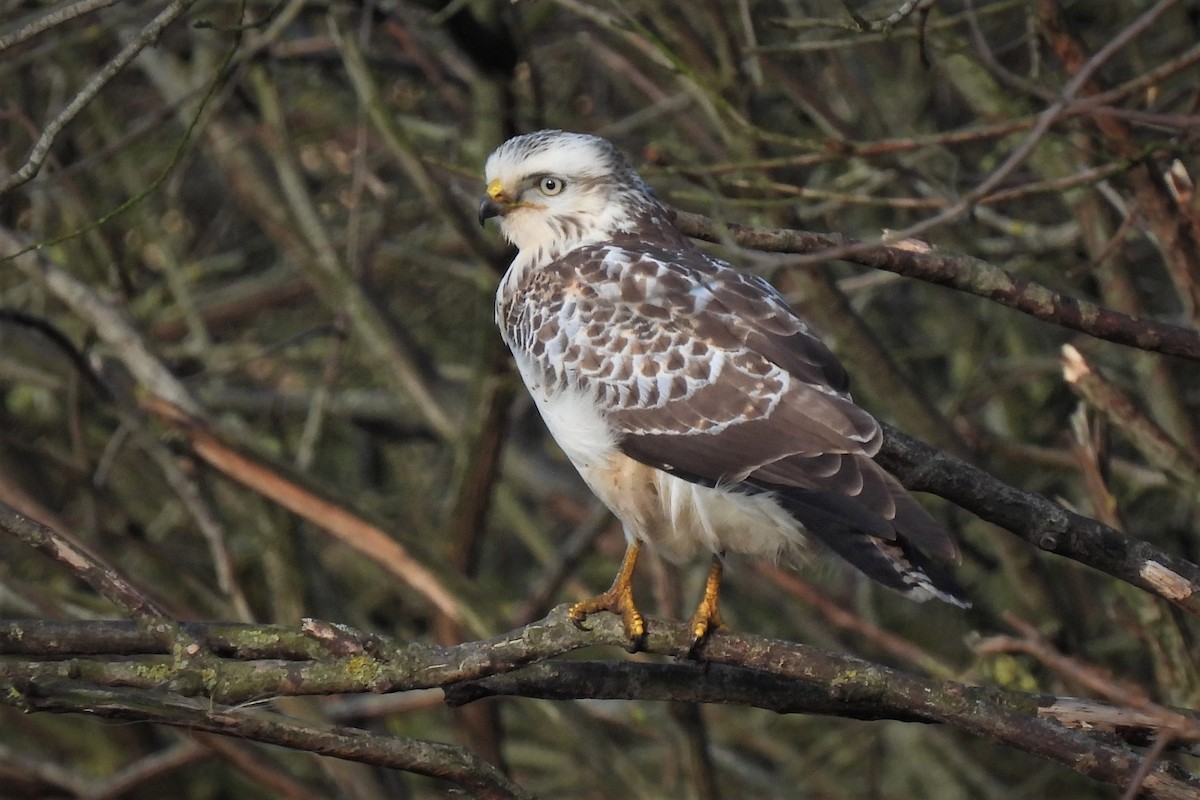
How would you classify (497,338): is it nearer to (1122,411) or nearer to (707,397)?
(707,397)

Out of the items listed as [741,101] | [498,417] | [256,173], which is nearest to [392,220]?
[256,173]

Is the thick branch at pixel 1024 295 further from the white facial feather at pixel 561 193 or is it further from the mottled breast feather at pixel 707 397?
the white facial feather at pixel 561 193

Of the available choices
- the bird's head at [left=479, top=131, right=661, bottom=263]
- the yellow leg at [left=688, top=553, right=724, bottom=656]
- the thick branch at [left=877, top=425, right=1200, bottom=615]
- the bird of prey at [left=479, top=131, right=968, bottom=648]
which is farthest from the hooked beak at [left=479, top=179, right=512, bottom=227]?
the thick branch at [left=877, top=425, right=1200, bottom=615]

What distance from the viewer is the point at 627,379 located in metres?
5.08

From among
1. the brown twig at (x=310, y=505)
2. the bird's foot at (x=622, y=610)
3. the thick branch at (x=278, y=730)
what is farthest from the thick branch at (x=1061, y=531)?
the brown twig at (x=310, y=505)

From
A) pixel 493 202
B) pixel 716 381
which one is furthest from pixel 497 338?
pixel 716 381

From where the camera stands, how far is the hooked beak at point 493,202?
595cm

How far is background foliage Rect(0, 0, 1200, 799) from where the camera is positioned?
640 centimetres

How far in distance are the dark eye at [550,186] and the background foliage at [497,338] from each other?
37cm

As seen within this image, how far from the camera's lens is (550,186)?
234 inches

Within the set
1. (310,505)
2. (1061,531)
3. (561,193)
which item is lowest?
(1061,531)

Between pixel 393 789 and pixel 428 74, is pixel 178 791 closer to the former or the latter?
pixel 393 789

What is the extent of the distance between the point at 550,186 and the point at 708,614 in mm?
2025

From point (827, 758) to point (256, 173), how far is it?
16.7 ft
